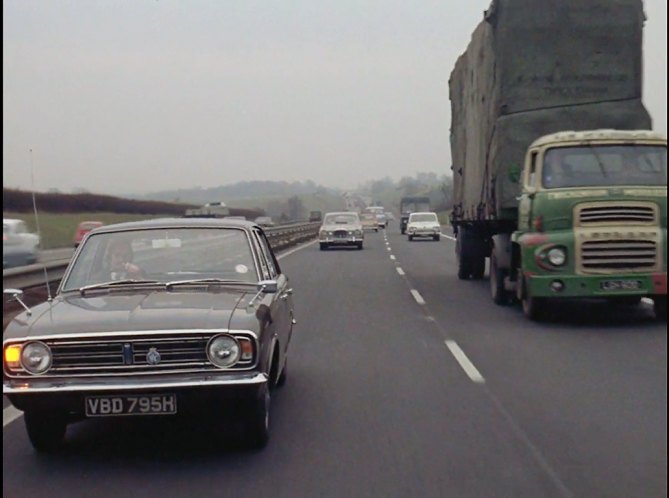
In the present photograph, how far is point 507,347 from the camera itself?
11430 mm

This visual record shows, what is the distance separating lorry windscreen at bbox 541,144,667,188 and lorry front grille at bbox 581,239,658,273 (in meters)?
0.67

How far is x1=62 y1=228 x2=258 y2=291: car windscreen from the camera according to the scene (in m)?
7.65

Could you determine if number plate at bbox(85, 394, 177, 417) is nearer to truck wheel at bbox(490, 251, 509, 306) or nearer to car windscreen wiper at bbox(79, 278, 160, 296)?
car windscreen wiper at bbox(79, 278, 160, 296)

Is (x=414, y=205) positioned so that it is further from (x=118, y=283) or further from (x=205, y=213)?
(x=118, y=283)

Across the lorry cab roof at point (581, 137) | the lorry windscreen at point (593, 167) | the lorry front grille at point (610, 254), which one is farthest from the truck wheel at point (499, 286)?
the lorry front grille at point (610, 254)

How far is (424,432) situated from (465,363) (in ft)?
11.0

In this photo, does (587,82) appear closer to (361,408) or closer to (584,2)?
(584,2)

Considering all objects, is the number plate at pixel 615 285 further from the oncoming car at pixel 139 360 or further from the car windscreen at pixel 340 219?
the car windscreen at pixel 340 219

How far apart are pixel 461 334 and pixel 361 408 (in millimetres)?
4959

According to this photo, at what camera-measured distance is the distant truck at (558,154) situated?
10.8 meters

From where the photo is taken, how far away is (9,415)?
A: 8109 mm

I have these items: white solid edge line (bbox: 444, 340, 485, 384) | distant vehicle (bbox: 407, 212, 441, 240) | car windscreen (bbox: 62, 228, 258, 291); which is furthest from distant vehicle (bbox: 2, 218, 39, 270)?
distant vehicle (bbox: 407, 212, 441, 240)

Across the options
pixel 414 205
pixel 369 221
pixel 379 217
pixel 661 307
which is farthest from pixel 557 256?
pixel 379 217

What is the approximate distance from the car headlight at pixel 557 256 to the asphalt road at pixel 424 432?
2.99 ft
